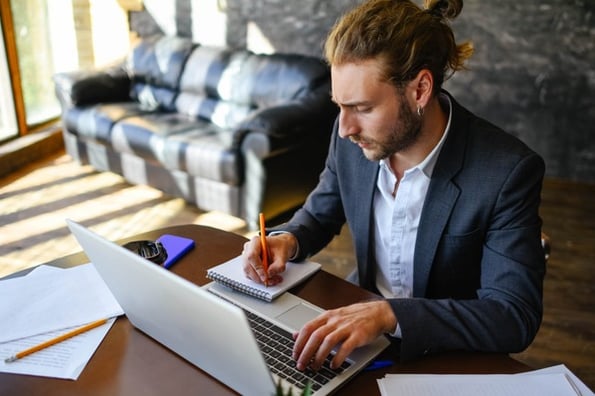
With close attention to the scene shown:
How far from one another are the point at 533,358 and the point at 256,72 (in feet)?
8.44

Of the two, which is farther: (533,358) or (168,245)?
(533,358)

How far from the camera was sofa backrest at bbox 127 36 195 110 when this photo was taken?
4250 mm

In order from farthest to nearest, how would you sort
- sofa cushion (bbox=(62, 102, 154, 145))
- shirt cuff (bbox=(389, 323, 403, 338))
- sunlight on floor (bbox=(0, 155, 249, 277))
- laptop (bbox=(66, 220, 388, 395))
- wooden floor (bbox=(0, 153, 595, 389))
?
sofa cushion (bbox=(62, 102, 154, 145)) → sunlight on floor (bbox=(0, 155, 249, 277)) → wooden floor (bbox=(0, 153, 595, 389)) → shirt cuff (bbox=(389, 323, 403, 338)) → laptop (bbox=(66, 220, 388, 395))

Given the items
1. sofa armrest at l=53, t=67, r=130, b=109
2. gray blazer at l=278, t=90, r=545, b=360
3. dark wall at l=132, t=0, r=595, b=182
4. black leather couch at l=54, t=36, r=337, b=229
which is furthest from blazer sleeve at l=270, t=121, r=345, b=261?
sofa armrest at l=53, t=67, r=130, b=109

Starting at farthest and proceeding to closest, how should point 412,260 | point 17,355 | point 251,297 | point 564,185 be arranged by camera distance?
point 564,185 → point 412,260 → point 251,297 → point 17,355

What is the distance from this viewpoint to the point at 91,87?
13.5 feet

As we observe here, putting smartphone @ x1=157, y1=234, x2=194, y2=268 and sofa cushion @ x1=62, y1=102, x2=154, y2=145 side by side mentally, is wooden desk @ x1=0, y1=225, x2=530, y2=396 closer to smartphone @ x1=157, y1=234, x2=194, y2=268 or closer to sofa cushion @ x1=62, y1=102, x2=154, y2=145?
smartphone @ x1=157, y1=234, x2=194, y2=268

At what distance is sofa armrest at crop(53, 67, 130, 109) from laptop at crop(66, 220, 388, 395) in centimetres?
349

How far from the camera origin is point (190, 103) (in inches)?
162

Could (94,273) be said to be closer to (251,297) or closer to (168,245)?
(168,245)

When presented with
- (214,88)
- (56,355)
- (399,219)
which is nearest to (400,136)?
(399,219)

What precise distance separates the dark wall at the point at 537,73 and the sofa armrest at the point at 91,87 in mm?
1741

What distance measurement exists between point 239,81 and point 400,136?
287cm

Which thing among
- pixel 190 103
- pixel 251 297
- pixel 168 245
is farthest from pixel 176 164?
pixel 251 297
